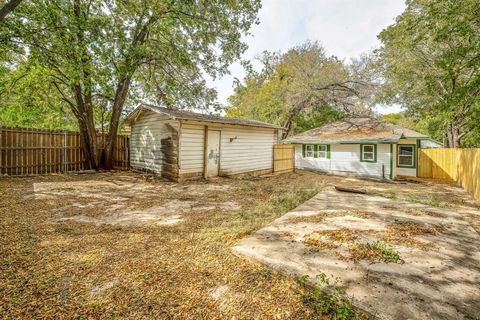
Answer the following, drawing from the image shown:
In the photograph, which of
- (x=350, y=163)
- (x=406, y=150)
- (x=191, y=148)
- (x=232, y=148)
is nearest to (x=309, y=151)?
(x=350, y=163)

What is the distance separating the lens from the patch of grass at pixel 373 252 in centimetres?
317

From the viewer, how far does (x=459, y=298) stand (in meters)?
2.36

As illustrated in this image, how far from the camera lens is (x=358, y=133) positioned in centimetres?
1391

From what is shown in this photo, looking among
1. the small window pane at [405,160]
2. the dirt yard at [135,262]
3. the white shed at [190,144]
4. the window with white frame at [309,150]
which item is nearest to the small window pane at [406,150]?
the small window pane at [405,160]

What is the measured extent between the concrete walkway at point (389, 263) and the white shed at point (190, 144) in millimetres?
5505

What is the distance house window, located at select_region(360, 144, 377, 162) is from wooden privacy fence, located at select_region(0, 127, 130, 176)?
14.7m

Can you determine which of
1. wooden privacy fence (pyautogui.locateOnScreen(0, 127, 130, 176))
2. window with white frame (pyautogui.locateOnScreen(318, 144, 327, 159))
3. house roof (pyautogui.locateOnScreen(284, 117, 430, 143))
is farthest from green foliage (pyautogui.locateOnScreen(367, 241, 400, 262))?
wooden privacy fence (pyautogui.locateOnScreen(0, 127, 130, 176))

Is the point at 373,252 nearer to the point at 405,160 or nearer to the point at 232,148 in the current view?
the point at 232,148

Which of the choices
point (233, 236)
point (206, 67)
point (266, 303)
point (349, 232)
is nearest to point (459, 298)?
point (349, 232)

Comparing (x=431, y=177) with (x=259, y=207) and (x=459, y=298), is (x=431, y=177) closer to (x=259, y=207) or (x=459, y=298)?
(x=259, y=207)

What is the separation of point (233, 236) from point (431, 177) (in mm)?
14870

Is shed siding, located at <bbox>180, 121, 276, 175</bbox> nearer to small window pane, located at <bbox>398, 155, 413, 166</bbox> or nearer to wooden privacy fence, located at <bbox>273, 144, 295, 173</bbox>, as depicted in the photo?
wooden privacy fence, located at <bbox>273, 144, 295, 173</bbox>

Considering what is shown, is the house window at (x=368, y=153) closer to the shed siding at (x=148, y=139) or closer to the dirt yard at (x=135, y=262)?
the dirt yard at (x=135, y=262)

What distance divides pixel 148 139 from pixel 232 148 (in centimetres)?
412
